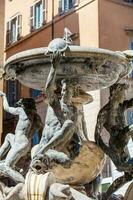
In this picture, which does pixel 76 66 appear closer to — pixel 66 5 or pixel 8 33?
pixel 66 5

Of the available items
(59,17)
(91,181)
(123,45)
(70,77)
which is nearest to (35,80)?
(70,77)

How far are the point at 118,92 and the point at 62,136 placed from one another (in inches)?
40.8

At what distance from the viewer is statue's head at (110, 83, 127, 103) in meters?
7.73

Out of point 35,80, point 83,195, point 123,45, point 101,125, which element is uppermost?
point 123,45

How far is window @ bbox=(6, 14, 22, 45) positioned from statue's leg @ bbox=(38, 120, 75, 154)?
24.0 meters

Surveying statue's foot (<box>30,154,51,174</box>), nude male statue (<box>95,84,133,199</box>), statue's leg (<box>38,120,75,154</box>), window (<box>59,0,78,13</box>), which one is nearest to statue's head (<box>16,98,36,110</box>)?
statue's leg (<box>38,120,75,154</box>)

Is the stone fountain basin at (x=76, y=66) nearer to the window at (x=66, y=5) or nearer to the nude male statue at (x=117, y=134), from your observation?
the nude male statue at (x=117, y=134)

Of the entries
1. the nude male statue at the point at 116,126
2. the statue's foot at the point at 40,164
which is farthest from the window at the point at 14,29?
the statue's foot at the point at 40,164

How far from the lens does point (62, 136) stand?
23.5 feet

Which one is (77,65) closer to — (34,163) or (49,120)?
(49,120)

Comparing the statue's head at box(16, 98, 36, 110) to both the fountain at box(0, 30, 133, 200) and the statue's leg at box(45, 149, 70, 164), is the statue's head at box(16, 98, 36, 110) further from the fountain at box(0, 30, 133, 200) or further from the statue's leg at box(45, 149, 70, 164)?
the statue's leg at box(45, 149, 70, 164)

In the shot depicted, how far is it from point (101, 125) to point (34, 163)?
44.6 inches

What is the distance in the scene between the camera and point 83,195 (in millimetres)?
6961

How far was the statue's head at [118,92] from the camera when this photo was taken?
7.73 m
